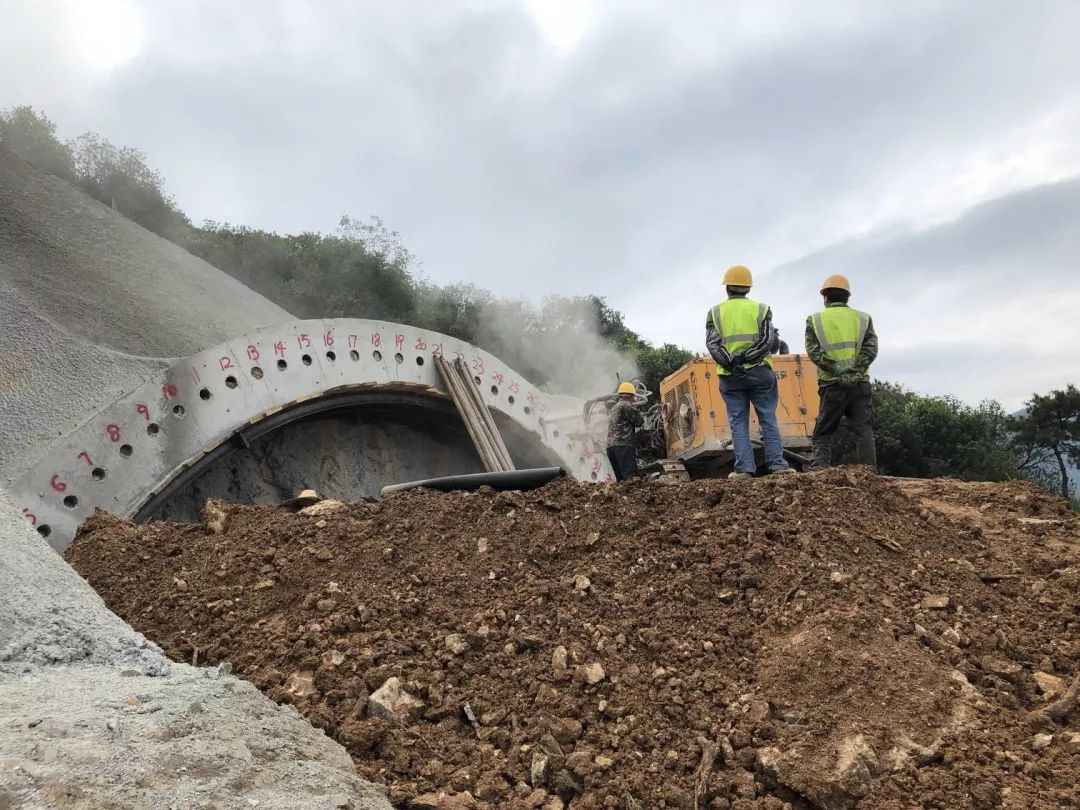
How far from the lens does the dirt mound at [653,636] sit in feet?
8.60

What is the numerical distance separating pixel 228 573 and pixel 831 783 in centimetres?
288

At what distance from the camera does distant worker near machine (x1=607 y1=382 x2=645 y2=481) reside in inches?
364

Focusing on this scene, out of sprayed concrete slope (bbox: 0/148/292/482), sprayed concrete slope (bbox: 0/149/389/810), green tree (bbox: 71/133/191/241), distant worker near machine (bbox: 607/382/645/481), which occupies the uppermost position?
green tree (bbox: 71/133/191/241)

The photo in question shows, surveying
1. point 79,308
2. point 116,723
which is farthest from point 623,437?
point 116,723

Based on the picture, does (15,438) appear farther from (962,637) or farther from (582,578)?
(962,637)

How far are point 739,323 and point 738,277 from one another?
483 millimetres

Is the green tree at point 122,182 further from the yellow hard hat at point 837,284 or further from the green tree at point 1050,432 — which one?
the green tree at point 1050,432

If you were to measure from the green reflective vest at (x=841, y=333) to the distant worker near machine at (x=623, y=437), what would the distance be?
2.92 m

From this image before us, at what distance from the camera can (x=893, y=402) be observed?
93.8 ft

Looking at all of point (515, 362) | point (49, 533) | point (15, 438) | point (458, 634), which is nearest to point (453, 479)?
point (458, 634)

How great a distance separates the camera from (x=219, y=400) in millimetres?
8328

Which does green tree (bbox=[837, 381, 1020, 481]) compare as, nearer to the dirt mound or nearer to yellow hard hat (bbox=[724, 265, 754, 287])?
yellow hard hat (bbox=[724, 265, 754, 287])

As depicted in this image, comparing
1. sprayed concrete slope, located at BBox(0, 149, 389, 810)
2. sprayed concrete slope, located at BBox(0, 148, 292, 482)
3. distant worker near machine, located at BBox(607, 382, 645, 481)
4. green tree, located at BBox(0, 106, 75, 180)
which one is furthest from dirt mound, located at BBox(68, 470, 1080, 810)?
green tree, located at BBox(0, 106, 75, 180)

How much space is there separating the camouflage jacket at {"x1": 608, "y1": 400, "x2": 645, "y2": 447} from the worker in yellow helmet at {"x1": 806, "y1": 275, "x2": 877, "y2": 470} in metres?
2.76
